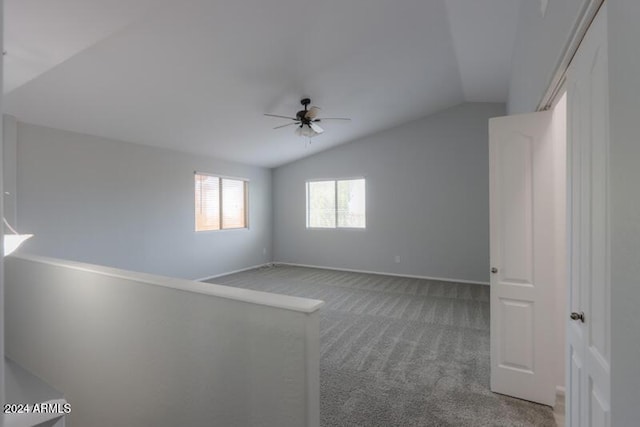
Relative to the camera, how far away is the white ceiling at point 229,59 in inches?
92.4

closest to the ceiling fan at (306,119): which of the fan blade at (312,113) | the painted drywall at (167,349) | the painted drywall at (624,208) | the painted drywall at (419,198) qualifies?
the fan blade at (312,113)

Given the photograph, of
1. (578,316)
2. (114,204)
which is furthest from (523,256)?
(114,204)

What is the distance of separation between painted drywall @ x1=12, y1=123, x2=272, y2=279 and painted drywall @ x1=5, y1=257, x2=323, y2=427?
1426 millimetres

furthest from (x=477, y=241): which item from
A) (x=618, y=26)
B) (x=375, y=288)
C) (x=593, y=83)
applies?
(x=618, y=26)

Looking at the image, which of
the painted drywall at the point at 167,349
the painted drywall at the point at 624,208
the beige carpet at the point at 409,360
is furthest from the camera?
the beige carpet at the point at 409,360

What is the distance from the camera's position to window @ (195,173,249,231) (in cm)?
580

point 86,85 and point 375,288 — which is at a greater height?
point 86,85

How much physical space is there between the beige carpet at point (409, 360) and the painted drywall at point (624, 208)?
4.60 feet

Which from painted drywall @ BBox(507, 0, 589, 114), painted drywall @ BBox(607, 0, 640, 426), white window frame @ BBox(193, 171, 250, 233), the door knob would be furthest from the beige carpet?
painted drywall @ BBox(507, 0, 589, 114)

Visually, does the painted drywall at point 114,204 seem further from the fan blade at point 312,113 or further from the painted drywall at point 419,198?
the fan blade at point 312,113

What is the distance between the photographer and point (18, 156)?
3.41m

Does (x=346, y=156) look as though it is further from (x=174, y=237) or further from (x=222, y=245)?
(x=174, y=237)

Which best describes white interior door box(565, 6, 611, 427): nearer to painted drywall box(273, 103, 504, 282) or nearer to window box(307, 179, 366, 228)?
painted drywall box(273, 103, 504, 282)

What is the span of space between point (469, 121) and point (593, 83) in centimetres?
476
